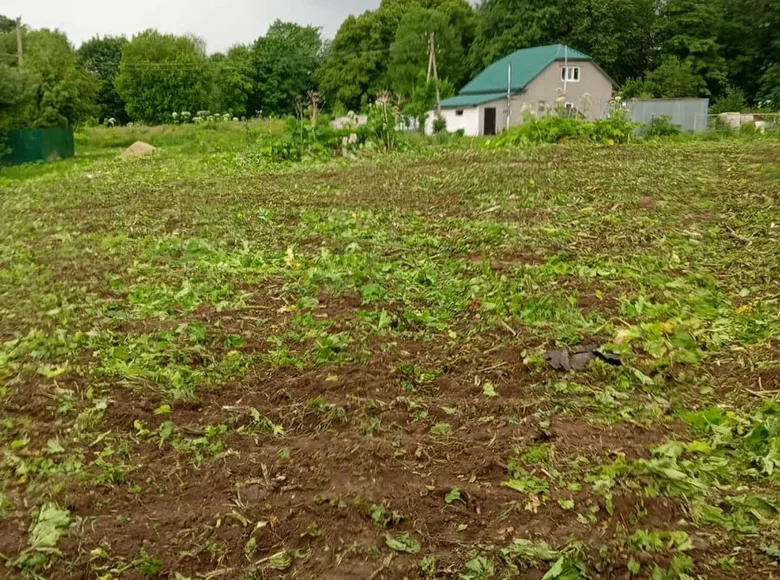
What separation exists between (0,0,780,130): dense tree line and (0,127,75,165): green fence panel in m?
5.89

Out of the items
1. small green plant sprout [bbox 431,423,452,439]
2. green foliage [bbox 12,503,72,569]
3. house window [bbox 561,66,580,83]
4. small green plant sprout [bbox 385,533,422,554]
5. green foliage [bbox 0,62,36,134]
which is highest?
house window [bbox 561,66,580,83]

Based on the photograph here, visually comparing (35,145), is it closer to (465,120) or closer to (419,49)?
(465,120)

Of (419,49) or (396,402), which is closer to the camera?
(396,402)

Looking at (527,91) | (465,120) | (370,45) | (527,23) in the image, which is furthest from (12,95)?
(370,45)

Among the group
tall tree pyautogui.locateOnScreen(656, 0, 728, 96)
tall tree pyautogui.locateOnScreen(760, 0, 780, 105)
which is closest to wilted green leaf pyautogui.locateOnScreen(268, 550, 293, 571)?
tall tree pyautogui.locateOnScreen(760, 0, 780, 105)

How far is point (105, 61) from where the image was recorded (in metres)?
57.9

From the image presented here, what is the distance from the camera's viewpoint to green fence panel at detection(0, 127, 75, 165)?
2186cm

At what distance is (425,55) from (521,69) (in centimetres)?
1093

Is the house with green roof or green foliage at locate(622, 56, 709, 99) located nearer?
the house with green roof

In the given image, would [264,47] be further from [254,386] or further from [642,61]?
[254,386]

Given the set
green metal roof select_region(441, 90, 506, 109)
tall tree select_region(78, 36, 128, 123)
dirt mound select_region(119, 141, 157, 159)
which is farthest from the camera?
tall tree select_region(78, 36, 128, 123)

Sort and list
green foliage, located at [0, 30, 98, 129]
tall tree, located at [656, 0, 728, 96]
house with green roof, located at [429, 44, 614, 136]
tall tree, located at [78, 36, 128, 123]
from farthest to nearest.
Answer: tall tree, located at [78, 36, 128, 123] < tall tree, located at [656, 0, 728, 96] < house with green roof, located at [429, 44, 614, 136] < green foliage, located at [0, 30, 98, 129]

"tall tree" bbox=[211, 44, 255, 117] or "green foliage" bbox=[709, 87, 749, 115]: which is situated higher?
"tall tree" bbox=[211, 44, 255, 117]

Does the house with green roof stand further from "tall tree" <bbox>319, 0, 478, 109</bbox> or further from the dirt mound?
the dirt mound
